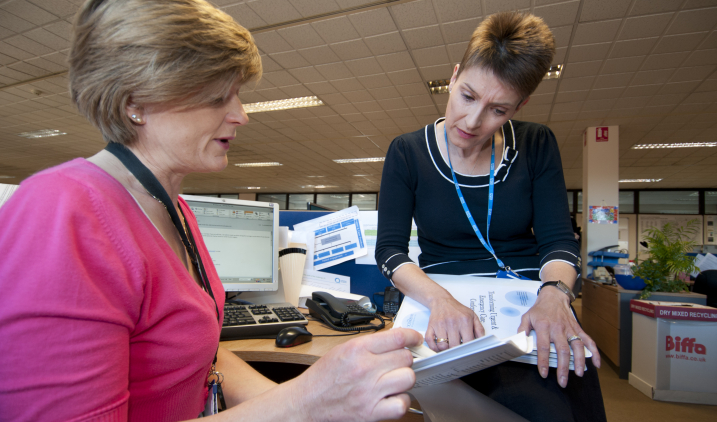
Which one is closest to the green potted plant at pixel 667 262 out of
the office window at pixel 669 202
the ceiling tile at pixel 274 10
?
the ceiling tile at pixel 274 10

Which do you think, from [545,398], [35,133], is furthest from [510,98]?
[35,133]

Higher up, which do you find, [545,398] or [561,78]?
[561,78]

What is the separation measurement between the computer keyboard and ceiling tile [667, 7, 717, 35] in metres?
4.01

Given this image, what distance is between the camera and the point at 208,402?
Answer: 2.22 ft

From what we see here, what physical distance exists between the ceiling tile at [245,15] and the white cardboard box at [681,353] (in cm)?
408

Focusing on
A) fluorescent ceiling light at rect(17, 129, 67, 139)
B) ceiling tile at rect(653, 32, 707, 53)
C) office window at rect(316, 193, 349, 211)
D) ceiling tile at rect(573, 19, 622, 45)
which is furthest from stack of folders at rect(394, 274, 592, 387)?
office window at rect(316, 193, 349, 211)

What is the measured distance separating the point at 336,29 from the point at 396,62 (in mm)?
868

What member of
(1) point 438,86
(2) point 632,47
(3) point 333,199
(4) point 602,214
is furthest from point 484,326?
(3) point 333,199

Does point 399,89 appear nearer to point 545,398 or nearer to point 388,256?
point 388,256

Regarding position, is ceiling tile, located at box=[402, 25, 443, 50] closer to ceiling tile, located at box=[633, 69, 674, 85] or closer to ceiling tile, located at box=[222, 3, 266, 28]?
ceiling tile, located at box=[222, 3, 266, 28]

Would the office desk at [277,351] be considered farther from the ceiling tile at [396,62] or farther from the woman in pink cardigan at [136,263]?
the ceiling tile at [396,62]

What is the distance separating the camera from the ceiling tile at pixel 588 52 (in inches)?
147

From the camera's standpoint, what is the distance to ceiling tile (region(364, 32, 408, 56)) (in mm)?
3787

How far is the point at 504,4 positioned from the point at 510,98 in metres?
2.77
